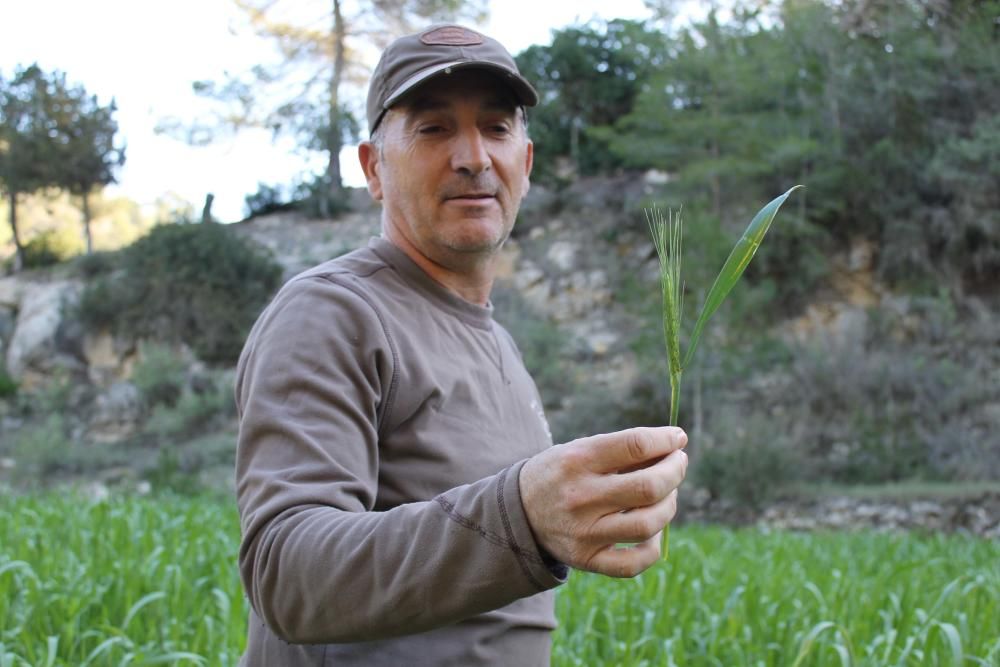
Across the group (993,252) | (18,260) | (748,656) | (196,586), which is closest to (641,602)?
(748,656)

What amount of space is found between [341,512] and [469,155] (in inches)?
25.0

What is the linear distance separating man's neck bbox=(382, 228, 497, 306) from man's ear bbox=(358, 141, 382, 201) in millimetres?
124

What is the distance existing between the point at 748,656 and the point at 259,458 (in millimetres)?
2187

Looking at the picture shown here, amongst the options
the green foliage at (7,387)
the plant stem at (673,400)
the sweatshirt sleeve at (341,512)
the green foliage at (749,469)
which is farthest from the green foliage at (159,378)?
the plant stem at (673,400)

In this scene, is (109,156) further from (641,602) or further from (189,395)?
(641,602)

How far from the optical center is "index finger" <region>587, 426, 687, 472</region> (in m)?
0.88

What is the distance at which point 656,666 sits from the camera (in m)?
2.76

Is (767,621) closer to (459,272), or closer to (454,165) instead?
(459,272)

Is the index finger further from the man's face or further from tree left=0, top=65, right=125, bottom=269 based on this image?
tree left=0, top=65, right=125, bottom=269

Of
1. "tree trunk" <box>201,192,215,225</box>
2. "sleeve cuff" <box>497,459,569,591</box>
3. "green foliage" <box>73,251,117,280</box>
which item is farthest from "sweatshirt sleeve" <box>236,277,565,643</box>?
"green foliage" <box>73,251,117,280</box>

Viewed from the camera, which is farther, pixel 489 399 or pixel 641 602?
pixel 641 602

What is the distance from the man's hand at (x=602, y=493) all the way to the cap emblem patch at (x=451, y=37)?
79cm

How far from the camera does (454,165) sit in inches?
58.9

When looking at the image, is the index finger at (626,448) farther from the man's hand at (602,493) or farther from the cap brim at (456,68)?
the cap brim at (456,68)
